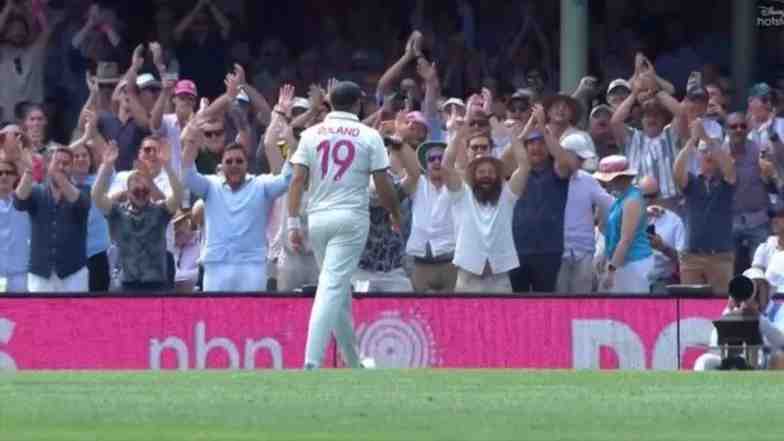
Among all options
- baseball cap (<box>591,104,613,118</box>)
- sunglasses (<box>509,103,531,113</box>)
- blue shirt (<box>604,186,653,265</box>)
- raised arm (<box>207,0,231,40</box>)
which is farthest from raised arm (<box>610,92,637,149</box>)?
raised arm (<box>207,0,231,40</box>)

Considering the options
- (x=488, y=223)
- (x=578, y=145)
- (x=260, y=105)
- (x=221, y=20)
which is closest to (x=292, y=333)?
(x=488, y=223)

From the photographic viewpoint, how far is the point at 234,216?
1795cm

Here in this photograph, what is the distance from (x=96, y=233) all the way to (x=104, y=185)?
597 mm

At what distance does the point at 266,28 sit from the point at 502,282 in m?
7.72

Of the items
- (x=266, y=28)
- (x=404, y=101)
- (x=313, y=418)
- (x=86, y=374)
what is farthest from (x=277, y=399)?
(x=266, y=28)

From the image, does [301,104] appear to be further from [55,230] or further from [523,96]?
[55,230]

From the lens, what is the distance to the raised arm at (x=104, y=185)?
717 inches

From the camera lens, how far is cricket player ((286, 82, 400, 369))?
14898mm

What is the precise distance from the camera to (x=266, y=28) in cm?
2495

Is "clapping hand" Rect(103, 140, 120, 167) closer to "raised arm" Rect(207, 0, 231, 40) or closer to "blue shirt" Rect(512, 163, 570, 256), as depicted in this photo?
"blue shirt" Rect(512, 163, 570, 256)

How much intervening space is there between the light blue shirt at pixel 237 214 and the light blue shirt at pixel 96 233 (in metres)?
1.01

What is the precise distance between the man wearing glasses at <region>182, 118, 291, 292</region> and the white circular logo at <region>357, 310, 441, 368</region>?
3.43 feet

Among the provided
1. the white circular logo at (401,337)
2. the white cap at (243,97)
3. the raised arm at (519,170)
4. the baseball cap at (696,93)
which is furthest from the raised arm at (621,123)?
the white cap at (243,97)

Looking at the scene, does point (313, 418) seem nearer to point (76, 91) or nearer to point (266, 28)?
point (76, 91)
